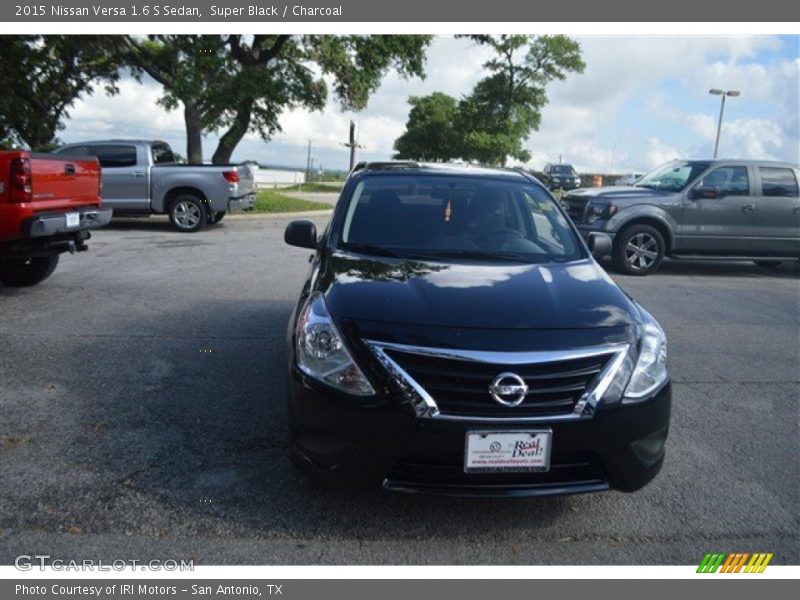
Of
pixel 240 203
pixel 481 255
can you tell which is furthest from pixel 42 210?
pixel 240 203

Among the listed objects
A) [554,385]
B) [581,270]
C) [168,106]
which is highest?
[168,106]

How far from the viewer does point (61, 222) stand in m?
6.99

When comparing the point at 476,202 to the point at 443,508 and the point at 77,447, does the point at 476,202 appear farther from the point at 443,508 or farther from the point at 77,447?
the point at 77,447

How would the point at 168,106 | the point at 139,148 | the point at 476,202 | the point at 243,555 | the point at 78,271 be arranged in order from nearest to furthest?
the point at 243,555 → the point at 476,202 → the point at 78,271 → the point at 139,148 → the point at 168,106

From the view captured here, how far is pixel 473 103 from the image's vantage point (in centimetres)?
5031

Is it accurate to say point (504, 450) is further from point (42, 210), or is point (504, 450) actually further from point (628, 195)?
point (628, 195)

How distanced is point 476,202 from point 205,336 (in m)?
2.89

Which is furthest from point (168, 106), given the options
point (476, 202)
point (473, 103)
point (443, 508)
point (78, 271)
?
point (473, 103)

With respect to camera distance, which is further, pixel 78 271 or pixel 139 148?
pixel 139 148

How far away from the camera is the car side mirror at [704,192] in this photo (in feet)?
34.6

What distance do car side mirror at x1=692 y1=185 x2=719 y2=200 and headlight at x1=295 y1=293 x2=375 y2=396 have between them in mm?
8878

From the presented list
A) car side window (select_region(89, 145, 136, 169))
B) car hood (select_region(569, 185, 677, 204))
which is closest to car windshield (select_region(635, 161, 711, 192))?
car hood (select_region(569, 185, 677, 204))

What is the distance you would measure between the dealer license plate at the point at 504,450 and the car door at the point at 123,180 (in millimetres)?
12752

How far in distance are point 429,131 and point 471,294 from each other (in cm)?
6590
